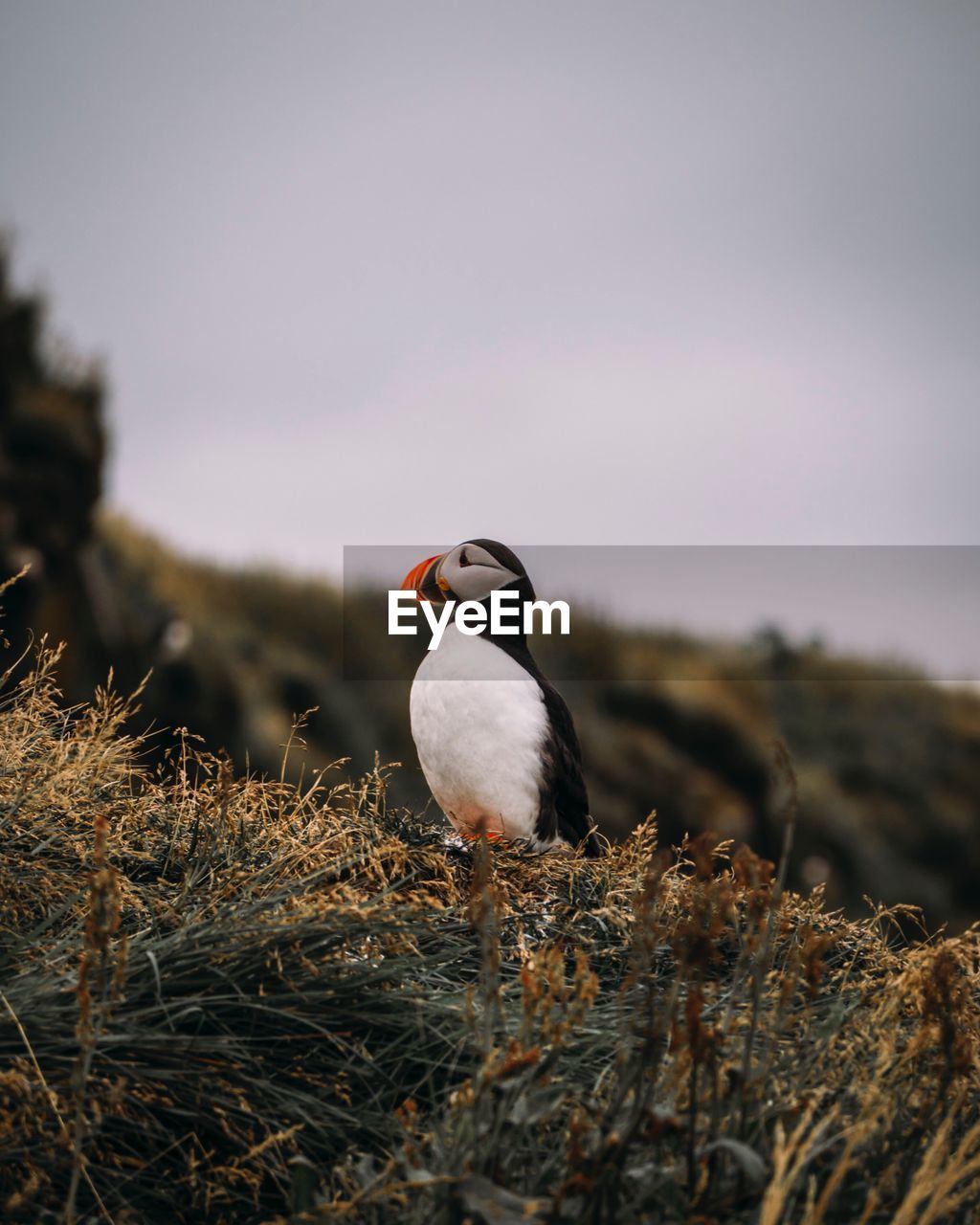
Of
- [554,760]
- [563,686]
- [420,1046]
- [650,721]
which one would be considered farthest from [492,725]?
[563,686]

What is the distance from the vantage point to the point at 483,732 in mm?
3822

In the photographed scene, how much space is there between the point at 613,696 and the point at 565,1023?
1549cm

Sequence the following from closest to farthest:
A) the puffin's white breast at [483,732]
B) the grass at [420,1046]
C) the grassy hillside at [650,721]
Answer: the grass at [420,1046] < the puffin's white breast at [483,732] < the grassy hillside at [650,721]

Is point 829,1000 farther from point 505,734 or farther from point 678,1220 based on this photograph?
point 505,734

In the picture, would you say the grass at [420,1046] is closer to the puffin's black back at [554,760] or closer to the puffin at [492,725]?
the puffin at [492,725]

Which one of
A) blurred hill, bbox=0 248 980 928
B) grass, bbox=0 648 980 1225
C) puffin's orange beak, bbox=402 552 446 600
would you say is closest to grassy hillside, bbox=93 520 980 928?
blurred hill, bbox=0 248 980 928

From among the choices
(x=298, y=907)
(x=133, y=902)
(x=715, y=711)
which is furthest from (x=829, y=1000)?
(x=715, y=711)

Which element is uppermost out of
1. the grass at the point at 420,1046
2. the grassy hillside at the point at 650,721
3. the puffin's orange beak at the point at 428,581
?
the puffin's orange beak at the point at 428,581

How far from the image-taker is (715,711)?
16.6 metres

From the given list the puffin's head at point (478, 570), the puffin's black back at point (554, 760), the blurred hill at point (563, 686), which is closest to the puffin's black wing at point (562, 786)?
the puffin's black back at point (554, 760)

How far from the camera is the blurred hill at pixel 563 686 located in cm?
1123

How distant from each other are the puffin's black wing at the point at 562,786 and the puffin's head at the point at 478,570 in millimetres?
350

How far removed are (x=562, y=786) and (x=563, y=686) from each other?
13.1 meters

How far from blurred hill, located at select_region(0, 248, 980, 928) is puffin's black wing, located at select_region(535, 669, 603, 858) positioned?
528 cm
